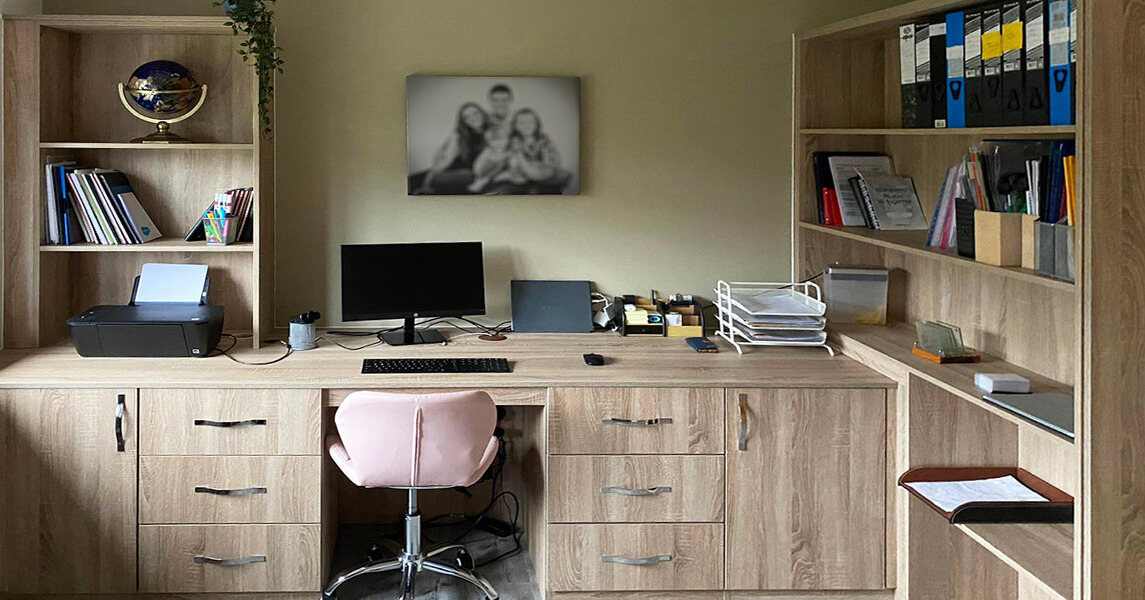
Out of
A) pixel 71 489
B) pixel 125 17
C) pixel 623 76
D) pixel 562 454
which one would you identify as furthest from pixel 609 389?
pixel 125 17

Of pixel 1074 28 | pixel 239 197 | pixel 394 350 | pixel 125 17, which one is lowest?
pixel 394 350

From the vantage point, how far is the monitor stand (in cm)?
367

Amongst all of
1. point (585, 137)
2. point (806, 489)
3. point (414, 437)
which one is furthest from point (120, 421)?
point (806, 489)

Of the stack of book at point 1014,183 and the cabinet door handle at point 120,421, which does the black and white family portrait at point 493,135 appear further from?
the stack of book at point 1014,183

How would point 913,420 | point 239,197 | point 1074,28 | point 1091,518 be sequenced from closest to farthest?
point 1091,518, point 1074,28, point 913,420, point 239,197

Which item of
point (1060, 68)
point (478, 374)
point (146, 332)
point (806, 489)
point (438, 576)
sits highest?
point (1060, 68)

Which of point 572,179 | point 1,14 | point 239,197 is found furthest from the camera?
point 572,179

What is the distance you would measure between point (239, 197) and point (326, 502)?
1107 mm

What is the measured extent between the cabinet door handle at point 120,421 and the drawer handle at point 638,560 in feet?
4.67

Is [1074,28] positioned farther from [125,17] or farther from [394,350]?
[125,17]

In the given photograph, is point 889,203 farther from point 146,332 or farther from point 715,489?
point 146,332

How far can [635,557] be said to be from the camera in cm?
322

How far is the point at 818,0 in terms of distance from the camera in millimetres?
3945

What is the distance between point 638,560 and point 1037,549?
116 cm
